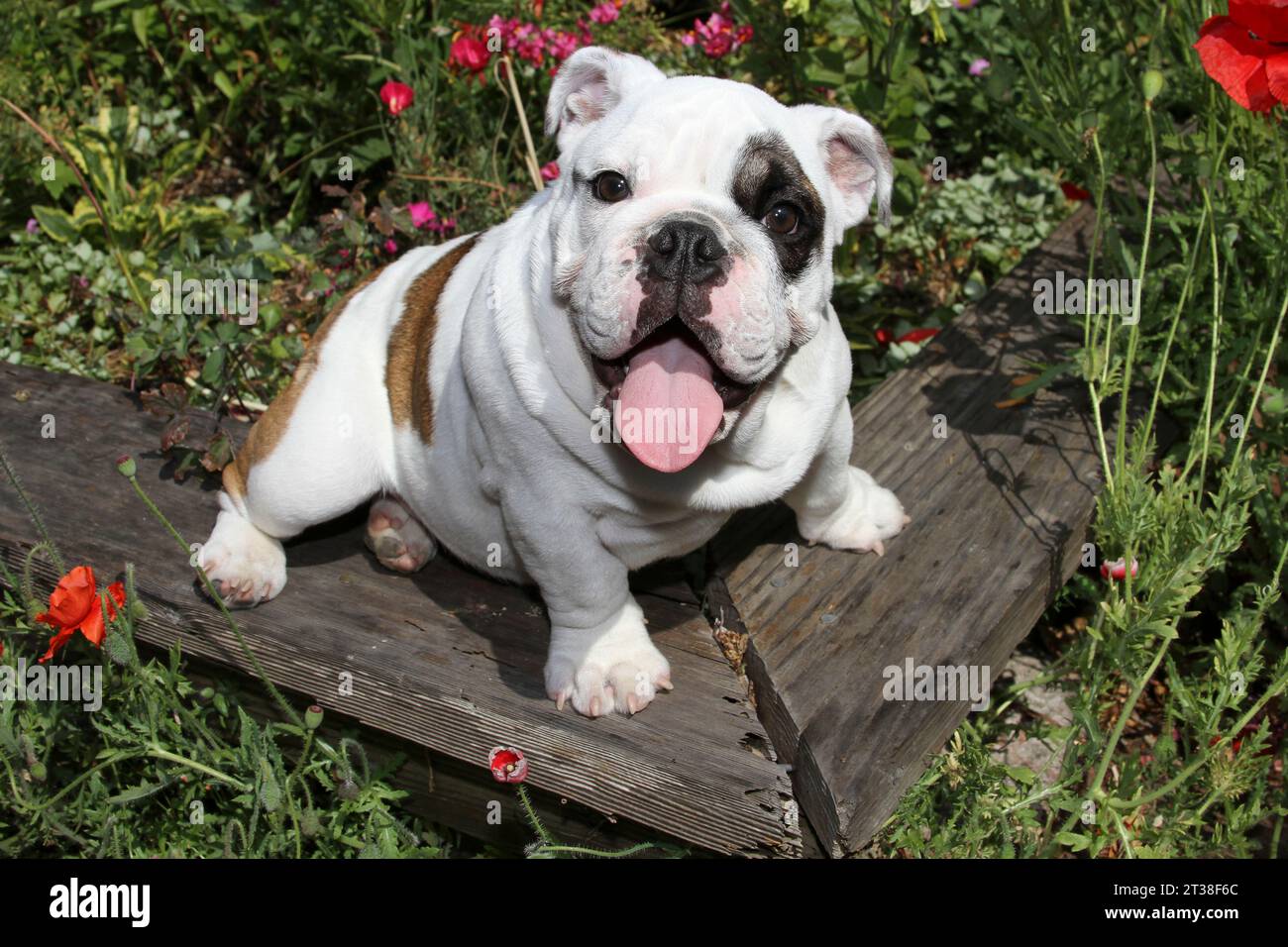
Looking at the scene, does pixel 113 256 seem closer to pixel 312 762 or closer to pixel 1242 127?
pixel 312 762

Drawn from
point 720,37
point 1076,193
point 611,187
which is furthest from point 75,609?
point 1076,193

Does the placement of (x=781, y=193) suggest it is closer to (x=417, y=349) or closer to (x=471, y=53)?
(x=417, y=349)

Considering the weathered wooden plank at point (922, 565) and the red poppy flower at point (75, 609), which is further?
the weathered wooden plank at point (922, 565)

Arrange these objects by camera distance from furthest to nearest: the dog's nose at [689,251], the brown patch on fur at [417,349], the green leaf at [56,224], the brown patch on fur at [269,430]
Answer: the green leaf at [56,224] → the brown patch on fur at [269,430] → the brown patch on fur at [417,349] → the dog's nose at [689,251]

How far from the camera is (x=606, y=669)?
3125mm

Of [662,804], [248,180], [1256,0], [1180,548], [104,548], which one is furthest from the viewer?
[248,180]

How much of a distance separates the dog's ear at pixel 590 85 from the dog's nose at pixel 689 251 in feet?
1.84

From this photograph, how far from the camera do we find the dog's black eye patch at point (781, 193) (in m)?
2.71

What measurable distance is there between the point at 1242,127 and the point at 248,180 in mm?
4147

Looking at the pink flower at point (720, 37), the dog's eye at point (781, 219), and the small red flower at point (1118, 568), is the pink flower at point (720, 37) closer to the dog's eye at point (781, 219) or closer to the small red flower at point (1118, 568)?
the dog's eye at point (781, 219)

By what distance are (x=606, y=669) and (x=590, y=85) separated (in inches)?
55.7

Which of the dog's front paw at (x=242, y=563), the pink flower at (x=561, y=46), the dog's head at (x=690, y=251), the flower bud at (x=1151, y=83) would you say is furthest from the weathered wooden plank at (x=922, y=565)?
the pink flower at (x=561, y=46)

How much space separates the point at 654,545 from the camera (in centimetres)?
318
